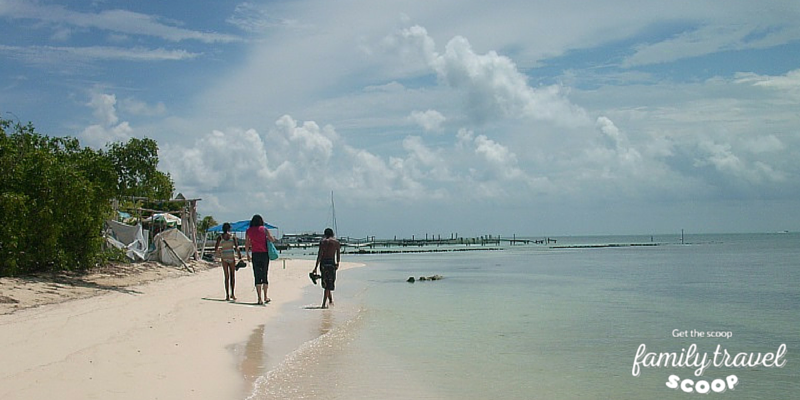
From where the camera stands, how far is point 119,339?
322 inches

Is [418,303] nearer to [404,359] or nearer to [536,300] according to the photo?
[536,300]

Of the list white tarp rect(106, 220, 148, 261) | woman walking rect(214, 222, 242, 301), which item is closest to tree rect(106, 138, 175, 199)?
white tarp rect(106, 220, 148, 261)

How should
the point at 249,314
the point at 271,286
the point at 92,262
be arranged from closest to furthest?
1. the point at 249,314
2. the point at 92,262
3. the point at 271,286

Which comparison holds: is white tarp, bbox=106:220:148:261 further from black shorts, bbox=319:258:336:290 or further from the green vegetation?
black shorts, bbox=319:258:336:290

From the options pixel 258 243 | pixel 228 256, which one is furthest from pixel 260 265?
pixel 228 256

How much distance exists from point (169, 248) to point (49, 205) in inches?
340

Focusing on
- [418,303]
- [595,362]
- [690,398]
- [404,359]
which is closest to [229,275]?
[418,303]

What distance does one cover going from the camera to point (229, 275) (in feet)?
48.1

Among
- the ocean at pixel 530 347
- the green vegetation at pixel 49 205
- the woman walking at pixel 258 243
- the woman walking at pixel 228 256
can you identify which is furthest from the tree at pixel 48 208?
the ocean at pixel 530 347

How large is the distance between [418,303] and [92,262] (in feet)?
26.1

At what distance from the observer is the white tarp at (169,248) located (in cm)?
2167

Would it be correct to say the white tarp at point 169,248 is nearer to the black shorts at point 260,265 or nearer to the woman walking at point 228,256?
the woman walking at point 228,256

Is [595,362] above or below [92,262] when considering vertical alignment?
below

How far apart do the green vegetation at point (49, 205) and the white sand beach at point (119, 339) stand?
70 cm
